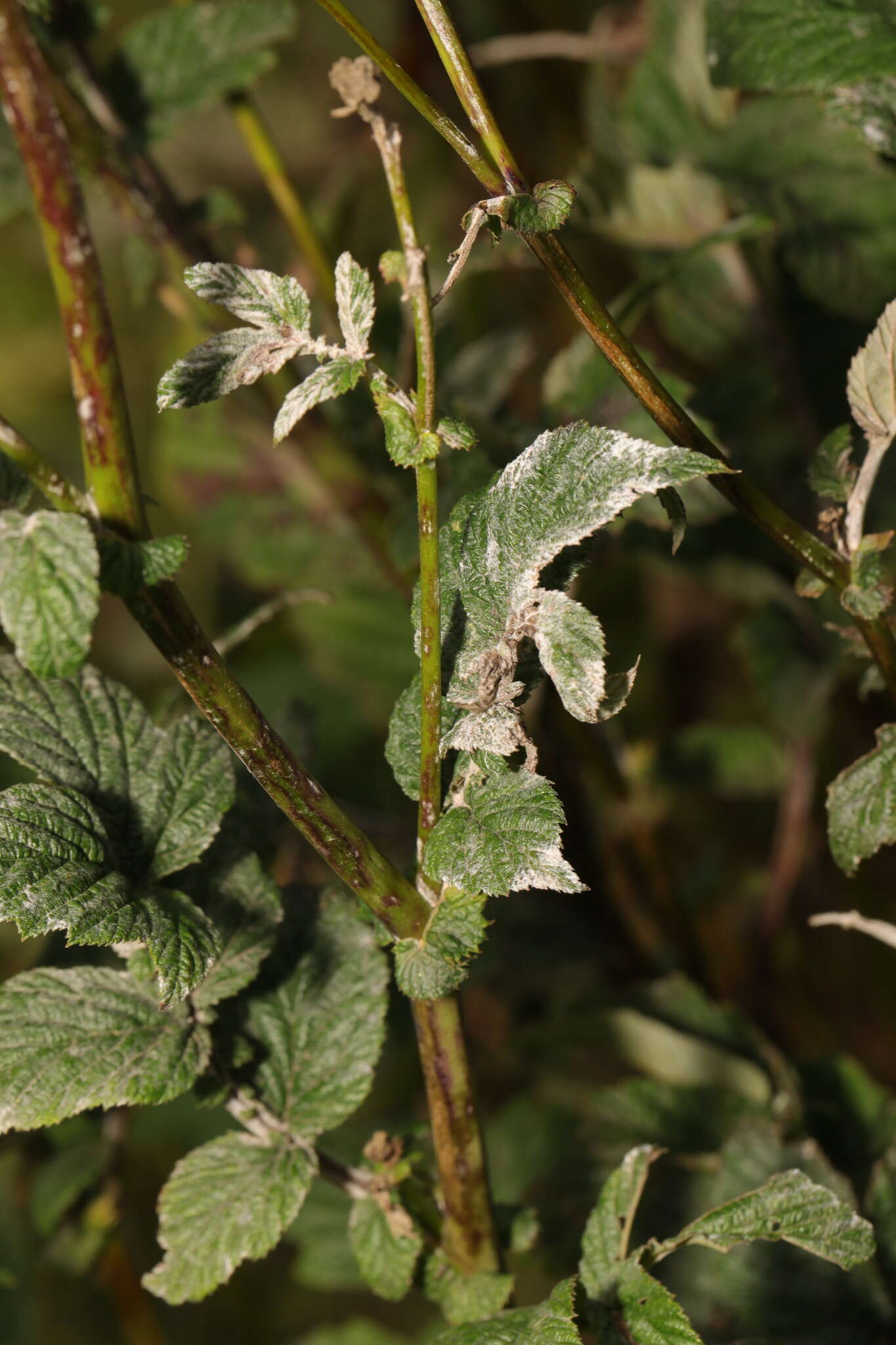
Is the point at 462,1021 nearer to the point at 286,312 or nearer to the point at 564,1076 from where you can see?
the point at 286,312

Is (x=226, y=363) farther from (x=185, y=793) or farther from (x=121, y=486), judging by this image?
(x=185, y=793)

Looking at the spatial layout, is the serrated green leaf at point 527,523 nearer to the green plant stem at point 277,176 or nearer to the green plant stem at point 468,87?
the green plant stem at point 468,87

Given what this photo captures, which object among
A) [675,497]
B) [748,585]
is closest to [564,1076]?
[748,585]

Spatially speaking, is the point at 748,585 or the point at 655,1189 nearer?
the point at 655,1189

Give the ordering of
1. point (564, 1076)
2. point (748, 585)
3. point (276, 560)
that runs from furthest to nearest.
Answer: point (276, 560) < point (748, 585) < point (564, 1076)

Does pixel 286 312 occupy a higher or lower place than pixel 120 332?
higher

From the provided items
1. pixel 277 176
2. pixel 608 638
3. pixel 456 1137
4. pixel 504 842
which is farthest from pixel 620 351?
pixel 608 638

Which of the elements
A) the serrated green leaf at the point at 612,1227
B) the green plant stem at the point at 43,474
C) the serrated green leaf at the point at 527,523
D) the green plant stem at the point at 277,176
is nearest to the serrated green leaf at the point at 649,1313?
the serrated green leaf at the point at 612,1227
